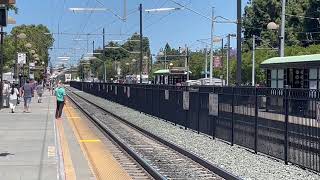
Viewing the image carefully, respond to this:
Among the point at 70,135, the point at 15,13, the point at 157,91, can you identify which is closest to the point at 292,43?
the point at 15,13

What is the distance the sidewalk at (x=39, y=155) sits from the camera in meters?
12.4

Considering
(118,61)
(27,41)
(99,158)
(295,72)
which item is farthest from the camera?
(118,61)

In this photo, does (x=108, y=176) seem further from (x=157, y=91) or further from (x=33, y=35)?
(x=33, y=35)

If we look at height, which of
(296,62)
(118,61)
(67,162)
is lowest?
(67,162)

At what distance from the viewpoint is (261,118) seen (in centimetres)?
1545

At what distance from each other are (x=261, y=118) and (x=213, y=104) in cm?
422

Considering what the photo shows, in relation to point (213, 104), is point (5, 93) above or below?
below

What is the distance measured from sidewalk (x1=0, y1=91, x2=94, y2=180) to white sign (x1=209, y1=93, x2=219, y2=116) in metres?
4.28

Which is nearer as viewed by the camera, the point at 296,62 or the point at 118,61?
the point at 296,62

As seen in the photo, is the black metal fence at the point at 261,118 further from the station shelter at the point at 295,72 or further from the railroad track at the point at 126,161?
the station shelter at the point at 295,72

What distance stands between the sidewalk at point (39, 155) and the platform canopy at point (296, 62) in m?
11.1

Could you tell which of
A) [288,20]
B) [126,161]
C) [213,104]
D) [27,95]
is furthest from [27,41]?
[126,161]

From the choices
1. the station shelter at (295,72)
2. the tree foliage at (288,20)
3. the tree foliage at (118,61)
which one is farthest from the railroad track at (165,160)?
the tree foliage at (118,61)

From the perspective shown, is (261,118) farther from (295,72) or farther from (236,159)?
(295,72)
